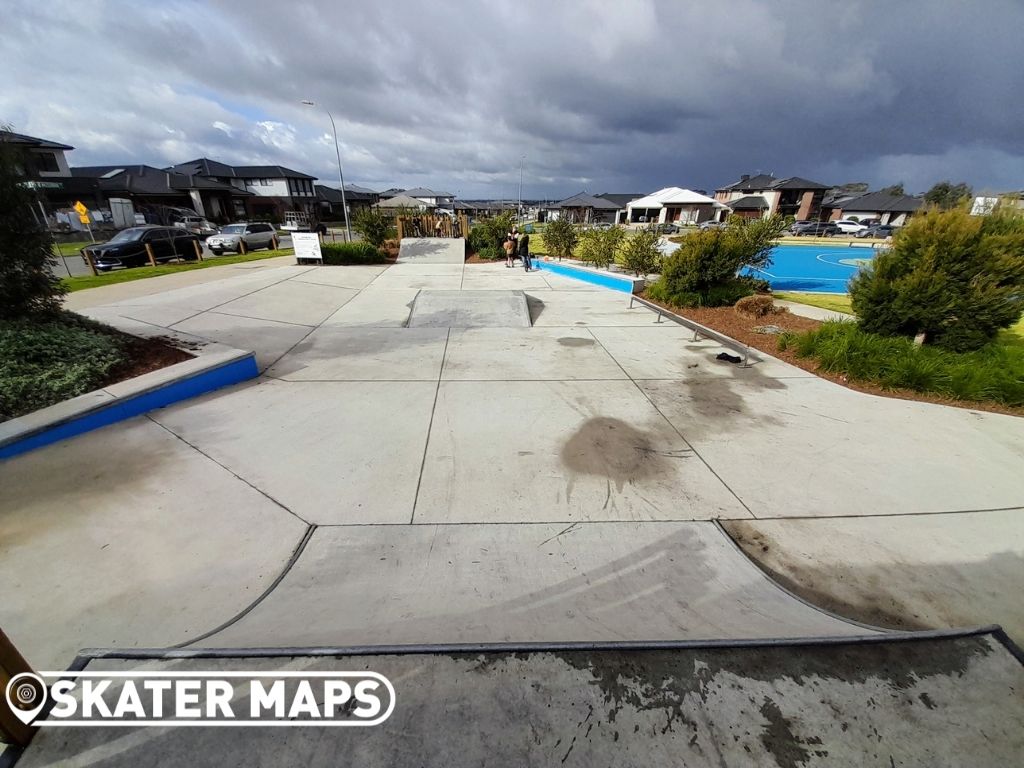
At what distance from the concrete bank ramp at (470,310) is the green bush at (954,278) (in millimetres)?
6591

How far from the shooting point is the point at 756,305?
9.64 m

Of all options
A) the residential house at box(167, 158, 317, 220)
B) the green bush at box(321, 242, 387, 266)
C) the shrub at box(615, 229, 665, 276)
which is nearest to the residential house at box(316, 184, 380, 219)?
the residential house at box(167, 158, 317, 220)

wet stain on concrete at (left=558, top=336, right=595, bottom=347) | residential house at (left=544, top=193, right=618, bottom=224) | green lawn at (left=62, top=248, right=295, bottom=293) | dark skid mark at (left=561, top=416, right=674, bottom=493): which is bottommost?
green lawn at (left=62, top=248, right=295, bottom=293)

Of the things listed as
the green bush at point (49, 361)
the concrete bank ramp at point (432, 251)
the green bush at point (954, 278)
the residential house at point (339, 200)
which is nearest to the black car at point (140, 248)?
the concrete bank ramp at point (432, 251)

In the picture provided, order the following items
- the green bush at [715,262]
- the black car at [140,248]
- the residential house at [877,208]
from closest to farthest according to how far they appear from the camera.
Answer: the green bush at [715,262] → the black car at [140,248] → the residential house at [877,208]

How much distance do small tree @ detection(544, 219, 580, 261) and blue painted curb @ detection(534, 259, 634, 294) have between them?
4.80 ft

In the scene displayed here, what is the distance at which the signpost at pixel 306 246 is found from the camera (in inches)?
629

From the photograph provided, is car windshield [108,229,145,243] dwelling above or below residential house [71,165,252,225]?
below

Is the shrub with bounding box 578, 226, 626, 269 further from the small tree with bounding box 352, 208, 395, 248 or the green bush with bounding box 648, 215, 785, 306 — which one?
the small tree with bounding box 352, 208, 395, 248

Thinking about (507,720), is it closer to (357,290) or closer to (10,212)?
(10,212)

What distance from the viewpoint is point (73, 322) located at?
5895mm

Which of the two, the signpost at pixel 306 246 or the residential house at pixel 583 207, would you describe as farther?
the residential house at pixel 583 207

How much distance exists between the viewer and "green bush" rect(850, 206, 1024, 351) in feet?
19.4

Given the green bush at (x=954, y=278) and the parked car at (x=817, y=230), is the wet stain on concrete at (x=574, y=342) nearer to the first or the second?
the green bush at (x=954, y=278)
